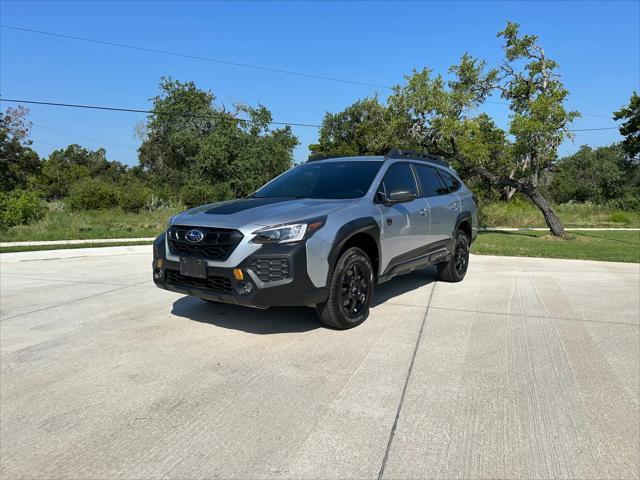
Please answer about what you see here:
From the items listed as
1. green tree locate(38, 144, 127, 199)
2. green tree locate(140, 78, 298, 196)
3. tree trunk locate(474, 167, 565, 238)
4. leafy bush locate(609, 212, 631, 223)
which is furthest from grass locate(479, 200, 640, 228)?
green tree locate(38, 144, 127, 199)

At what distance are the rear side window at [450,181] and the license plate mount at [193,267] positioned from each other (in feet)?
13.7

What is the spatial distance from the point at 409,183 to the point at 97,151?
8148cm

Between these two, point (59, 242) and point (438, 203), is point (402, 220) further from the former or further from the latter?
point (59, 242)

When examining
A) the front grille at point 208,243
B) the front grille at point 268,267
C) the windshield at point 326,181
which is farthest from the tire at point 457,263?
the front grille at point 208,243

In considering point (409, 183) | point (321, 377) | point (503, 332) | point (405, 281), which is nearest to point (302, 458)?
point (321, 377)

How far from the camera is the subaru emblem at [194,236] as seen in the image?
14.3 ft

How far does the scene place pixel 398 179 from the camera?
580cm

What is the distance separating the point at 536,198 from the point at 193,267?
16054mm

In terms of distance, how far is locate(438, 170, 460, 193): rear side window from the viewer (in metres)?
7.11

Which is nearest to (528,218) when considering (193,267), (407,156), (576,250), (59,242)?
(576,250)

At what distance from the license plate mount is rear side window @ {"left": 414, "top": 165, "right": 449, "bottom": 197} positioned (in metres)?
3.23

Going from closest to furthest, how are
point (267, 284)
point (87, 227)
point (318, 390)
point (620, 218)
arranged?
point (318, 390)
point (267, 284)
point (87, 227)
point (620, 218)

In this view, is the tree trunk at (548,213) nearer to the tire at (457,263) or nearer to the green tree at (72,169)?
the tire at (457,263)

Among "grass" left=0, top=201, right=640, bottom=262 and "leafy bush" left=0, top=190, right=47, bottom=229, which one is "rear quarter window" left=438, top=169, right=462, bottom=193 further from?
"leafy bush" left=0, top=190, right=47, bottom=229
